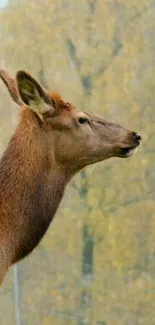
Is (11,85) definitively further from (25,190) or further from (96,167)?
(96,167)

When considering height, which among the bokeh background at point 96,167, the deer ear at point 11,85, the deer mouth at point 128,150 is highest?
the deer ear at point 11,85

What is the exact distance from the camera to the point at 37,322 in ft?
11.4

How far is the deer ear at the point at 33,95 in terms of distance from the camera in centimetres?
167

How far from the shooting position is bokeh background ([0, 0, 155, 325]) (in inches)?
130

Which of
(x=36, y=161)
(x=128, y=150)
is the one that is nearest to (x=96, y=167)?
(x=128, y=150)

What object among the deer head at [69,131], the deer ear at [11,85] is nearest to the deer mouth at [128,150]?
the deer head at [69,131]

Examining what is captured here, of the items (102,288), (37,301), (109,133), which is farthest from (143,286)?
(109,133)

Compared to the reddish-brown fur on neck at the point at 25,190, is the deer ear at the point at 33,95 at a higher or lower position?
higher

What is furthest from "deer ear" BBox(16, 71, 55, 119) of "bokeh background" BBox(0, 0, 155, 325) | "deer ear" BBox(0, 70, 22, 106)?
"bokeh background" BBox(0, 0, 155, 325)

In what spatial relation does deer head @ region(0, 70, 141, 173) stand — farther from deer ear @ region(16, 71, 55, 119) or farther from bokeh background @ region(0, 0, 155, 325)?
bokeh background @ region(0, 0, 155, 325)

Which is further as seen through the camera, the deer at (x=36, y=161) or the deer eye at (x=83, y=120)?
the deer eye at (x=83, y=120)

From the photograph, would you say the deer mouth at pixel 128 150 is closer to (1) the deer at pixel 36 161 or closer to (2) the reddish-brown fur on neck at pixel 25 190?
(1) the deer at pixel 36 161

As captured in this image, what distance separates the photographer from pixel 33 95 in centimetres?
171

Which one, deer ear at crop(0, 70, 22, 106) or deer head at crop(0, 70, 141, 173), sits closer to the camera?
deer head at crop(0, 70, 141, 173)
